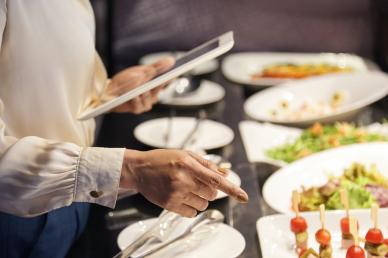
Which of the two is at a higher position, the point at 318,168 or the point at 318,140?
the point at 318,168

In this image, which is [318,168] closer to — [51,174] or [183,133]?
[183,133]

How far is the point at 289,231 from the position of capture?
5.43 ft

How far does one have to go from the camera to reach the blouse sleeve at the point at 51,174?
4.27ft

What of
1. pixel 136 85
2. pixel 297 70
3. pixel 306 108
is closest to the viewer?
pixel 136 85

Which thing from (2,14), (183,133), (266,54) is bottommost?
(266,54)

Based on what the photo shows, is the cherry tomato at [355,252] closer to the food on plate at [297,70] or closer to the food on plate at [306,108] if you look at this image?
the food on plate at [306,108]

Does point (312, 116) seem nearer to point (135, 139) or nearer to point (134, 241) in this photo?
point (135, 139)

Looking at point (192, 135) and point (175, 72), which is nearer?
point (175, 72)

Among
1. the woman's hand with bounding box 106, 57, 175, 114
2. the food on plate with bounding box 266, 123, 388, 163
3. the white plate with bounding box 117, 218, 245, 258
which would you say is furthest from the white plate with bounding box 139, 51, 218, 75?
the white plate with bounding box 117, 218, 245, 258

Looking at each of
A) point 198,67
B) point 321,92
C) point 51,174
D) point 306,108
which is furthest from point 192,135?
point 51,174

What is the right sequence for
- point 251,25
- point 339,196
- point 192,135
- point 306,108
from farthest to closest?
point 251,25 → point 306,108 → point 192,135 → point 339,196

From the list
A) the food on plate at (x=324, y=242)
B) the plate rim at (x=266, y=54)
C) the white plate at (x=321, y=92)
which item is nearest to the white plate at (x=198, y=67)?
the plate rim at (x=266, y=54)

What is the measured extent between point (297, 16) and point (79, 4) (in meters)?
2.34

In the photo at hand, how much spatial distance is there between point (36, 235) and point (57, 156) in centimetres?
32
